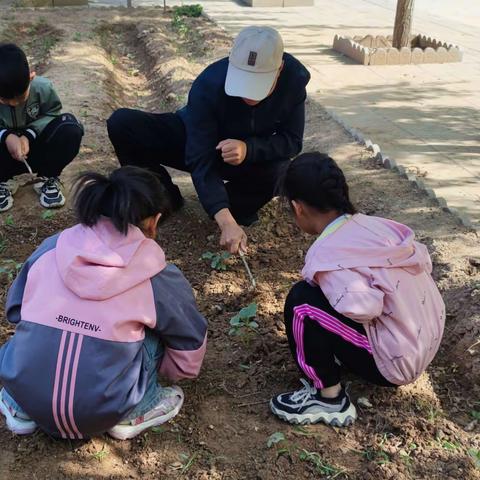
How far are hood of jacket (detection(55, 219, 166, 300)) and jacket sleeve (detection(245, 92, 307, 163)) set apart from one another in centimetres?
145

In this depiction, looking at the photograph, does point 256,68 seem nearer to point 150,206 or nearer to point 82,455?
point 150,206

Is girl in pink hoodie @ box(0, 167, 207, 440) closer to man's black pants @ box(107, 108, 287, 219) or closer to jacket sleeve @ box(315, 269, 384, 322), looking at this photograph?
jacket sleeve @ box(315, 269, 384, 322)

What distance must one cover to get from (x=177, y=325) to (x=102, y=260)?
1.20 ft

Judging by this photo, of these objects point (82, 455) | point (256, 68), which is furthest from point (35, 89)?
point (82, 455)

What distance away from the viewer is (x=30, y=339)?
1908mm

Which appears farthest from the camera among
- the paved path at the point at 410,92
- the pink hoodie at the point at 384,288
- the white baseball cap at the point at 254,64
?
the paved path at the point at 410,92

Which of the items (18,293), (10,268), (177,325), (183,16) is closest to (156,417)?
(177,325)

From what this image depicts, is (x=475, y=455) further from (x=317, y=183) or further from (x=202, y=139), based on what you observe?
(x=202, y=139)

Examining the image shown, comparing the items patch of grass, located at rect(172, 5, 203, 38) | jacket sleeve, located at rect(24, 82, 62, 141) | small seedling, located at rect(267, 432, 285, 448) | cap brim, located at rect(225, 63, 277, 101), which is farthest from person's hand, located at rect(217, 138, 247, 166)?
patch of grass, located at rect(172, 5, 203, 38)

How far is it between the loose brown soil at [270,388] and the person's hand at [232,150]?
0.61 meters

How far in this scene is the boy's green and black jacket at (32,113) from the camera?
3.71m

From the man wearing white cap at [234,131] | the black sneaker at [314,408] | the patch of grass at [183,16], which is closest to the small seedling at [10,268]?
the man wearing white cap at [234,131]

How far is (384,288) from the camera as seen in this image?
2004 millimetres

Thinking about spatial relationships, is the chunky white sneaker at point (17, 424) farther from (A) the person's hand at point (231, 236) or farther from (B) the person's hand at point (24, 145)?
(B) the person's hand at point (24, 145)
